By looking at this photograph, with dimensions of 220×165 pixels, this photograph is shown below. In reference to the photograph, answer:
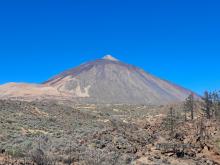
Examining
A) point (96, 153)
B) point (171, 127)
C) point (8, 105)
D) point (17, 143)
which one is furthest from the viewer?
point (8, 105)

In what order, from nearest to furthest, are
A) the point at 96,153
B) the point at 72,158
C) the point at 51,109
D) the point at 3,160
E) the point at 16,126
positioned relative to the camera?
the point at 3,160
the point at 72,158
the point at 96,153
the point at 16,126
the point at 51,109

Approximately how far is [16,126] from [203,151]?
26.3m

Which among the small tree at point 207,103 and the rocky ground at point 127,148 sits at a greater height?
the small tree at point 207,103

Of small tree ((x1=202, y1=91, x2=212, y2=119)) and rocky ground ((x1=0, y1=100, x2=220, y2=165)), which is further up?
small tree ((x1=202, y1=91, x2=212, y2=119))

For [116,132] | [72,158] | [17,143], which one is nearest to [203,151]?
[116,132]

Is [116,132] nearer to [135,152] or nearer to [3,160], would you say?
[135,152]

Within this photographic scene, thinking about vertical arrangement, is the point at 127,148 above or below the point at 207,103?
below

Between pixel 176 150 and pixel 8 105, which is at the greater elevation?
pixel 8 105

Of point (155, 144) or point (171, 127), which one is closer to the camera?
point (155, 144)

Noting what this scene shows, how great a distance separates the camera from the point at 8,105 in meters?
73.2

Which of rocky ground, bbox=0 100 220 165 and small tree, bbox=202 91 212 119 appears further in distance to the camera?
small tree, bbox=202 91 212 119

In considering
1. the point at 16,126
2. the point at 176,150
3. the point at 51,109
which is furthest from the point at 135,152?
the point at 51,109

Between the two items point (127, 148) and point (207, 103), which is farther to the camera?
point (207, 103)

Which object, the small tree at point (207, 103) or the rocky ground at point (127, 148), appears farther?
the small tree at point (207, 103)
